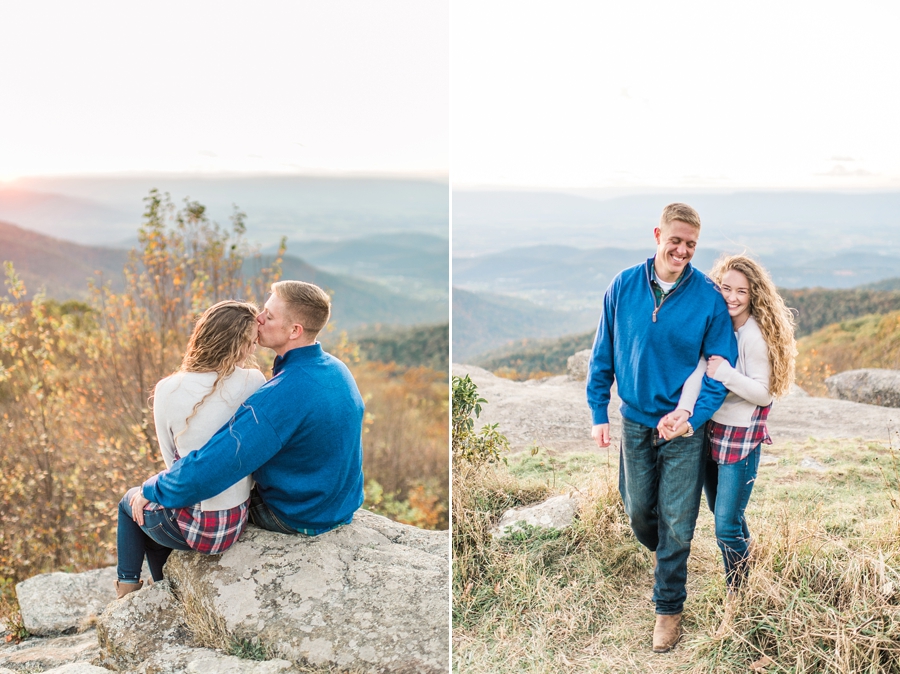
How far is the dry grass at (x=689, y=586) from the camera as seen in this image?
7.82 feet

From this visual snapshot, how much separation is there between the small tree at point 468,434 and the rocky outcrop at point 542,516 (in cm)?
34

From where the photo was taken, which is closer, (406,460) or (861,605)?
(861,605)

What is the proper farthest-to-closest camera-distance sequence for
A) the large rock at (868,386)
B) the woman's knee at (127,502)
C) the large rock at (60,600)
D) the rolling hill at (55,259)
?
the rolling hill at (55,259), the large rock at (868,386), the large rock at (60,600), the woman's knee at (127,502)

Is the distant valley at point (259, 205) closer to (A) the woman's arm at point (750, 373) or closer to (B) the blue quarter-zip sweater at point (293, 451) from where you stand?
(B) the blue quarter-zip sweater at point (293, 451)

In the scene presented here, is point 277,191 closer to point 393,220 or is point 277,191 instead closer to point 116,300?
point 393,220

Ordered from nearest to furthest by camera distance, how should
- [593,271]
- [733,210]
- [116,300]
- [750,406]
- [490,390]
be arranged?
[750,406] → [116,300] → [490,390] → [733,210] → [593,271]

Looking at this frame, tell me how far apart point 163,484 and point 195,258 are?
3.35 m

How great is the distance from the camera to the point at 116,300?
16.8ft

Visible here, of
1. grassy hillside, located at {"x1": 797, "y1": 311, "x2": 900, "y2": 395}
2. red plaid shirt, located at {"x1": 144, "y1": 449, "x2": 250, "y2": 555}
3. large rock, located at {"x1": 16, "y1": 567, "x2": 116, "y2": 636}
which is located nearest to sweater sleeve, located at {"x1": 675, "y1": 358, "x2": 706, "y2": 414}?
red plaid shirt, located at {"x1": 144, "y1": 449, "x2": 250, "y2": 555}

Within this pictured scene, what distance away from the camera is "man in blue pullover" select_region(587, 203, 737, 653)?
2.29 m

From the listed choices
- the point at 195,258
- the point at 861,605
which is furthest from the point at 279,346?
the point at 195,258

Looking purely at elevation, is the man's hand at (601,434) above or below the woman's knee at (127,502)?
above

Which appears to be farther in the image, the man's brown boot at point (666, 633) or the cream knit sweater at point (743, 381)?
the man's brown boot at point (666, 633)

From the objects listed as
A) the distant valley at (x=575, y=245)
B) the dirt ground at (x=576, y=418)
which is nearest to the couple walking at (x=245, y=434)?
the dirt ground at (x=576, y=418)
